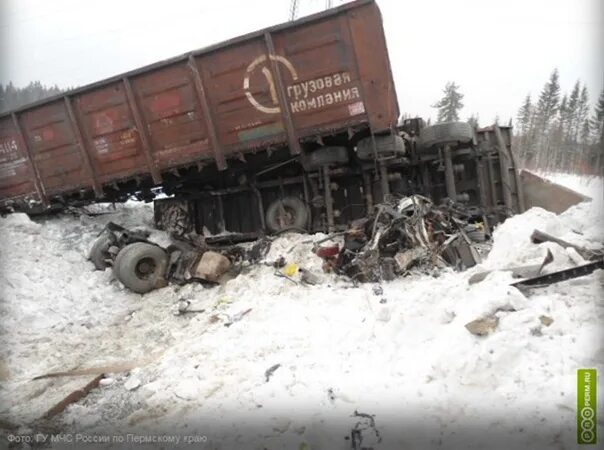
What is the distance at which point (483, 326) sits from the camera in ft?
9.24

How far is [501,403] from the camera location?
2283mm

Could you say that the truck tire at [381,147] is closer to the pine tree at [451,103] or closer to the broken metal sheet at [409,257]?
the broken metal sheet at [409,257]

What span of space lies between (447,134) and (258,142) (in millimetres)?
2978

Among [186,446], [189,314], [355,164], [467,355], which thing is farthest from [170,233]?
[467,355]

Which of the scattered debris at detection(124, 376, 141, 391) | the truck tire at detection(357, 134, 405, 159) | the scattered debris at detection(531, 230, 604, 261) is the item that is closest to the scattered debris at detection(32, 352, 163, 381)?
the scattered debris at detection(124, 376, 141, 391)

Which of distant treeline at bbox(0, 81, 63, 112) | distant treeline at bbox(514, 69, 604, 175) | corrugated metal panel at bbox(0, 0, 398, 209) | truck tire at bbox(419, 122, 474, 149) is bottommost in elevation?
distant treeline at bbox(514, 69, 604, 175)

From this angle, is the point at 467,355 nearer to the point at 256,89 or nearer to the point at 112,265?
the point at 256,89

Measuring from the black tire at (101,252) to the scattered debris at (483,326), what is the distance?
5.62m

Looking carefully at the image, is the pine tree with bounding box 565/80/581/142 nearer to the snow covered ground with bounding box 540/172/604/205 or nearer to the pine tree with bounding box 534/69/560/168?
the pine tree with bounding box 534/69/560/168

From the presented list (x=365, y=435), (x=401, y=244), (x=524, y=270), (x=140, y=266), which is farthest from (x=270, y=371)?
(x=140, y=266)

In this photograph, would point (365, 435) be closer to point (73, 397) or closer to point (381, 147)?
point (73, 397)

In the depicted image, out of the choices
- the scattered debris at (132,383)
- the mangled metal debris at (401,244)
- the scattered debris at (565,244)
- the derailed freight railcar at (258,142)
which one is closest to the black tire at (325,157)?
the derailed freight railcar at (258,142)

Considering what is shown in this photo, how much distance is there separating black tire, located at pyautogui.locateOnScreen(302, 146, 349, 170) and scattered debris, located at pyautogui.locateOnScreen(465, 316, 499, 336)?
4252 millimetres

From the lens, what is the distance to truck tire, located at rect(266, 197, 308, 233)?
23.5ft
